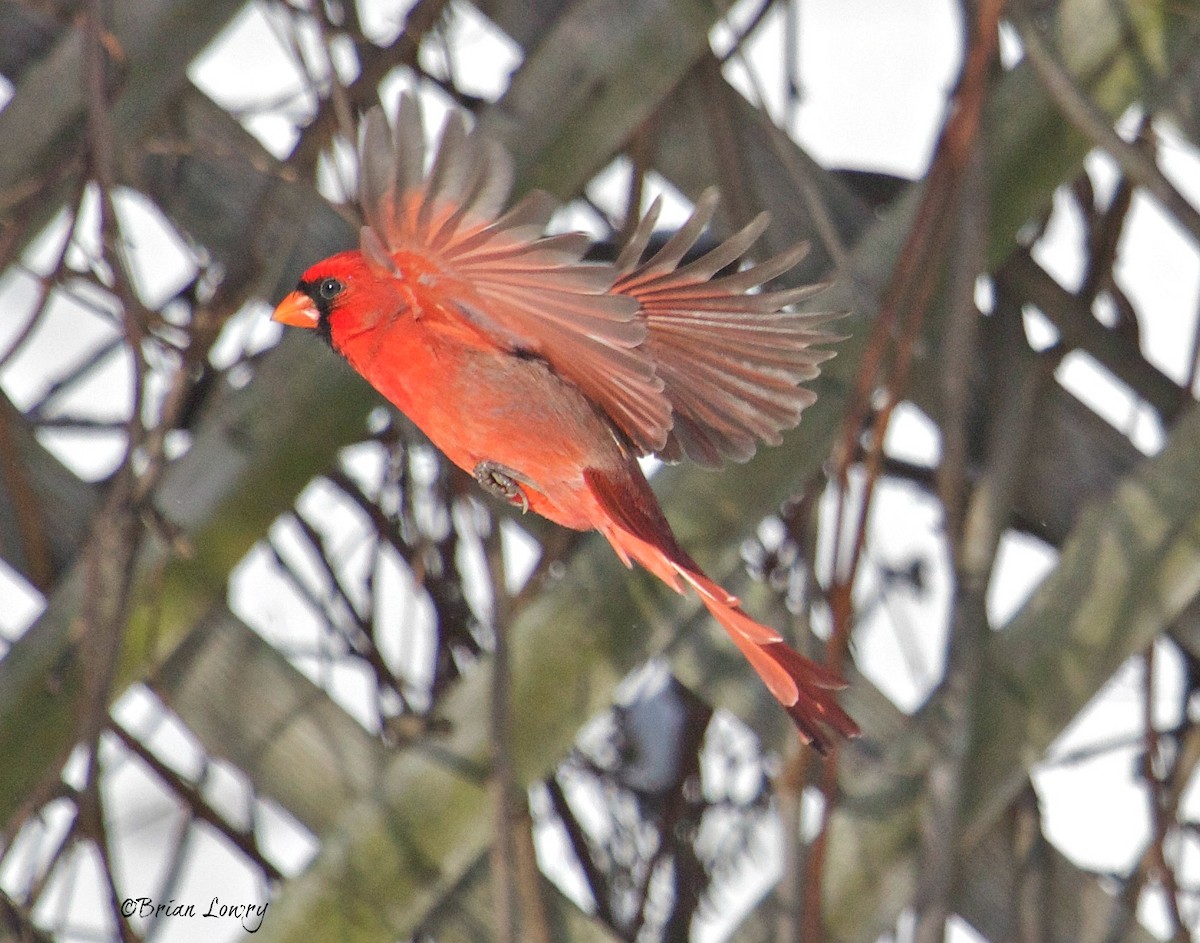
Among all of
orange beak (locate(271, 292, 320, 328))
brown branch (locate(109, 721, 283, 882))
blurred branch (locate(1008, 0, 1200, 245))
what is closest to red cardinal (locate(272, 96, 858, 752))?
orange beak (locate(271, 292, 320, 328))

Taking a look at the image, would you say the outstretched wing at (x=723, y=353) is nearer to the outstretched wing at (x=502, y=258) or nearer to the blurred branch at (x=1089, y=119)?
the outstretched wing at (x=502, y=258)

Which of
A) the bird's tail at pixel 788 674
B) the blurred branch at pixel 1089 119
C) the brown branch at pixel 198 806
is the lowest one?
the brown branch at pixel 198 806

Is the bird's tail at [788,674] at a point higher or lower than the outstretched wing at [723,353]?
lower

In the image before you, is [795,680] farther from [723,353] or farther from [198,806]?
[198,806]

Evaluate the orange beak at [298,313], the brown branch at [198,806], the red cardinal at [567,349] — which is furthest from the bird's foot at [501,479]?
the brown branch at [198,806]

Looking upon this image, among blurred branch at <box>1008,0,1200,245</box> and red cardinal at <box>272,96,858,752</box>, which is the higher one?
blurred branch at <box>1008,0,1200,245</box>

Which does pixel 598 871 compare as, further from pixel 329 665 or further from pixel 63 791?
pixel 63 791

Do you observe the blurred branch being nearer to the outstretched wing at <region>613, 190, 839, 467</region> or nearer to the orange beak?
the outstretched wing at <region>613, 190, 839, 467</region>

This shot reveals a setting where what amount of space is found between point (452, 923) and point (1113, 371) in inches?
28.9

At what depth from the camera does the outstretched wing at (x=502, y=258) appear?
0.66 metres

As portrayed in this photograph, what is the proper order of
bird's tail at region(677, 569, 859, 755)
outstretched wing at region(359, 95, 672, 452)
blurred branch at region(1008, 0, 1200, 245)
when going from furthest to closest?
blurred branch at region(1008, 0, 1200, 245), bird's tail at region(677, 569, 859, 755), outstretched wing at region(359, 95, 672, 452)

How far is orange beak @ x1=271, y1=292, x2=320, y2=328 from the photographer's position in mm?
851

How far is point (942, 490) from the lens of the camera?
4.25 ft

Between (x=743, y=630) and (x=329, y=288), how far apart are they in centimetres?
28
